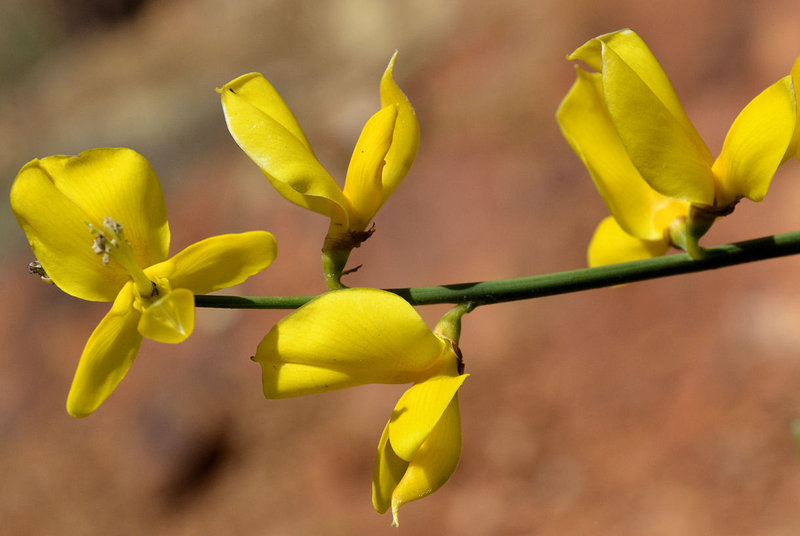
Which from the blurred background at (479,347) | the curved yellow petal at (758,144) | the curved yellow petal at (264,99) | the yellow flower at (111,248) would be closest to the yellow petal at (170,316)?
the yellow flower at (111,248)

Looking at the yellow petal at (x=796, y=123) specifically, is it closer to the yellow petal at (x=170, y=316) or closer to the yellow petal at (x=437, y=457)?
the yellow petal at (x=437, y=457)

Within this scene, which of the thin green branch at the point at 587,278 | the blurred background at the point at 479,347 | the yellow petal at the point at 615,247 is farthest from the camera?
the blurred background at the point at 479,347

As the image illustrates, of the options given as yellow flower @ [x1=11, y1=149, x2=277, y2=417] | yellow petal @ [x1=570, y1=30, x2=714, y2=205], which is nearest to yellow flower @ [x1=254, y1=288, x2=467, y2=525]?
yellow flower @ [x1=11, y1=149, x2=277, y2=417]

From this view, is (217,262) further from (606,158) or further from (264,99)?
(606,158)

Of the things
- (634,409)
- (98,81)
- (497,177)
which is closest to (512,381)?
(634,409)

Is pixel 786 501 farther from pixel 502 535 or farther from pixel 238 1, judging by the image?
pixel 238 1

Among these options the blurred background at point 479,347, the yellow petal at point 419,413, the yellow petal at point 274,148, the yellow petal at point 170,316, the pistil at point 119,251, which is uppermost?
the yellow petal at point 274,148
